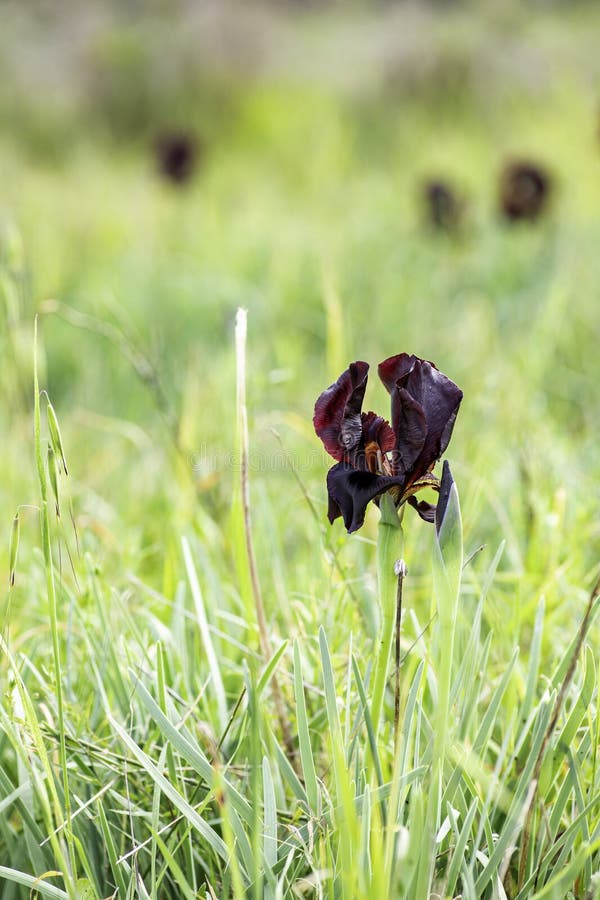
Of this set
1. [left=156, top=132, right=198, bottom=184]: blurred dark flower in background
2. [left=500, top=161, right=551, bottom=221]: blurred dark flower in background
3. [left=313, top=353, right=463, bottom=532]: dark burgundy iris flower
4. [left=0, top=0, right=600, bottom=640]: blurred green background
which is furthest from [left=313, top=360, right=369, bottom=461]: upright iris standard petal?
[left=156, top=132, right=198, bottom=184]: blurred dark flower in background

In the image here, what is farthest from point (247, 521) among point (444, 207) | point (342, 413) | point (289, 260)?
point (444, 207)

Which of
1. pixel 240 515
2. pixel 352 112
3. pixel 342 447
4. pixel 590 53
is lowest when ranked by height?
pixel 240 515

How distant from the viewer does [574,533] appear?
0.88m

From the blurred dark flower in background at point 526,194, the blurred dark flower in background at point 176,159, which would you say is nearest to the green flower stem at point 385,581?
the blurred dark flower in background at point 526,194

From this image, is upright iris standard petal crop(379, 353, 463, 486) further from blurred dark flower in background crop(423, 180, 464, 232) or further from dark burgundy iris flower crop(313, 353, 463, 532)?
blurred dark flower in background crop(423, 180, 464, 232)

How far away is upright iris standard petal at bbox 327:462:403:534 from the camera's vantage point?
0.43 meters

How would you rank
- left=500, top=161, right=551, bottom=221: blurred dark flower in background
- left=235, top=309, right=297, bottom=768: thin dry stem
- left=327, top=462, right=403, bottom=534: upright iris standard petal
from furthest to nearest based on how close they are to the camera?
1. left=500, top=161, right=551, bottom=221: blurred dark flower in background
2. left=235, top=309, right=297, bottom=768: thin dry stem
3. left=327, top=462, right=403, bottom=534: upright iris standard petal

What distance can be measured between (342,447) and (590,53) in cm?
611

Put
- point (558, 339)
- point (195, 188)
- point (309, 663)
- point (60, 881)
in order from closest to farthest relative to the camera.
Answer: point (60, 881)
point (309, 663)
point (558, 339)
point (195, 188)

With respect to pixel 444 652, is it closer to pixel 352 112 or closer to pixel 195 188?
pixel 195 188

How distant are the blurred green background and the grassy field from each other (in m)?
0.01

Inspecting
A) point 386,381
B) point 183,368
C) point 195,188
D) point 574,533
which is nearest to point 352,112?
point 195,188

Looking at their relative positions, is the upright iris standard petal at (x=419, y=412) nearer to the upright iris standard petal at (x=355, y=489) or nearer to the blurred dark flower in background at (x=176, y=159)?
the upright iris standard petal at (x=355, y=489)

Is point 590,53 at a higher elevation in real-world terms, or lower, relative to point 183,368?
higher
